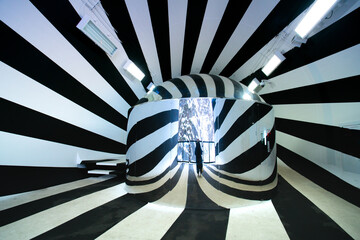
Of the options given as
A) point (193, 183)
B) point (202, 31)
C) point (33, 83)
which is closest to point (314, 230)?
point (193, 183)

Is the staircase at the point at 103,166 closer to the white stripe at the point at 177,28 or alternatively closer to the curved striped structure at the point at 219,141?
the curved striped structure at the point at 219,141

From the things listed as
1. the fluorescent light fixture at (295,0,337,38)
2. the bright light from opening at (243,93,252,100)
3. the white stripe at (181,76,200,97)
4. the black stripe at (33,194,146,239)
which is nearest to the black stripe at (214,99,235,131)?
the bright light from opening at (243,93,252,100)


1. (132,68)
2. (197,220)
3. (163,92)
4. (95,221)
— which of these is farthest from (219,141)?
(132,68)

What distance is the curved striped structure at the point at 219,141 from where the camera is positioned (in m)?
1.80

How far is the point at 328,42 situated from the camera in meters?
2.34

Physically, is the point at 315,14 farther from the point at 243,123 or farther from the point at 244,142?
the point at 244,142

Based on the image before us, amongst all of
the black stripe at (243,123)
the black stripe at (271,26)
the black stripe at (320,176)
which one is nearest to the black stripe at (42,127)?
the black stripe at (243,123)

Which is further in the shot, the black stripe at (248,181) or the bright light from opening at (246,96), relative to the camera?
the bright light from opening at (246,96)

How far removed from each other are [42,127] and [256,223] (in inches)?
124

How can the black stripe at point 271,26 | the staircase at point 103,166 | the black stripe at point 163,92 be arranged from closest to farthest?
the black stripe at point 163,92 → the black stripe at point 271,26 → the staircase at point 103,166

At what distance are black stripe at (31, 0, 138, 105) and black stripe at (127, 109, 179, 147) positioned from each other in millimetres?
1868

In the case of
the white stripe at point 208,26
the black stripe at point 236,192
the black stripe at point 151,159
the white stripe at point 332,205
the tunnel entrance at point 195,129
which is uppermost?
the white stripe at point 208,26

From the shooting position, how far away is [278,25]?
2.68 m

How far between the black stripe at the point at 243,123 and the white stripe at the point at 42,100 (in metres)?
2.66
